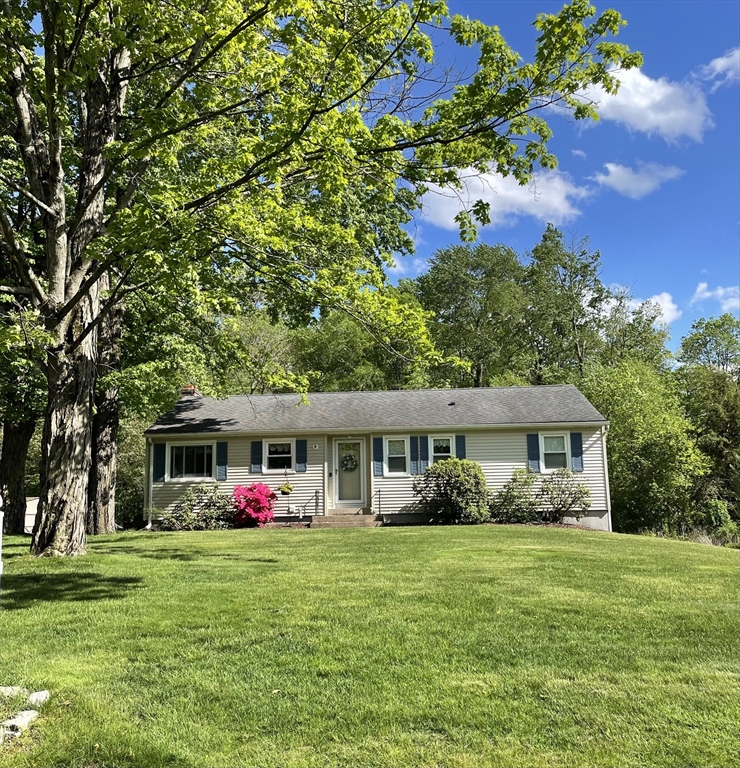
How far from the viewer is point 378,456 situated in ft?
58.0

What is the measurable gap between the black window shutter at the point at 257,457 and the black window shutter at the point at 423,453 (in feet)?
15.9

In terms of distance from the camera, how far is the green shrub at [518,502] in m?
16.5

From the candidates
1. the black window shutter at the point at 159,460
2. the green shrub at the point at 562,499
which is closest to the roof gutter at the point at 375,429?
the black window shutter at the point at 159,460

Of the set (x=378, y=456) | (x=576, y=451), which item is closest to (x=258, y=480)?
(x=378, y=456)

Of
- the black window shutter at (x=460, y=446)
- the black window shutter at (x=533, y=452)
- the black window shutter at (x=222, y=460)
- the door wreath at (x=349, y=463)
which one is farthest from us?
the door wreath at (x=349, y=463)

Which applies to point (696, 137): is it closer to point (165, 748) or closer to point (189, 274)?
point (189, 274)

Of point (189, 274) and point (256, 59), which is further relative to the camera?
point (256, 59)

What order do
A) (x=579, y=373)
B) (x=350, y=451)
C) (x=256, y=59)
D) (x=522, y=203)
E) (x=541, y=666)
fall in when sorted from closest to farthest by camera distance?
(x=541, y=666) < (x=256, y=59) < (x=522, y=203) < (x=350, y=451) < (x=579, y=373)

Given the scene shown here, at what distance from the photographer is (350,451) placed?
1827 centimetres

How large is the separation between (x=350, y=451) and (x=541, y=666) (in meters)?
14.4

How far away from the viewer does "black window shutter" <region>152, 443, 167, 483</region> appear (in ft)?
58.4

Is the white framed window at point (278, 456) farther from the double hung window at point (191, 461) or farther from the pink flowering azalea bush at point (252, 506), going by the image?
the double hung window at point (191, 461)

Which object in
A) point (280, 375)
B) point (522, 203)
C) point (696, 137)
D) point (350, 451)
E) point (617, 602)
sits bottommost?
point (617, 602)

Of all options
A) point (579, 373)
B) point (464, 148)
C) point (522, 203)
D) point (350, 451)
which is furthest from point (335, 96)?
point (579, 373)
